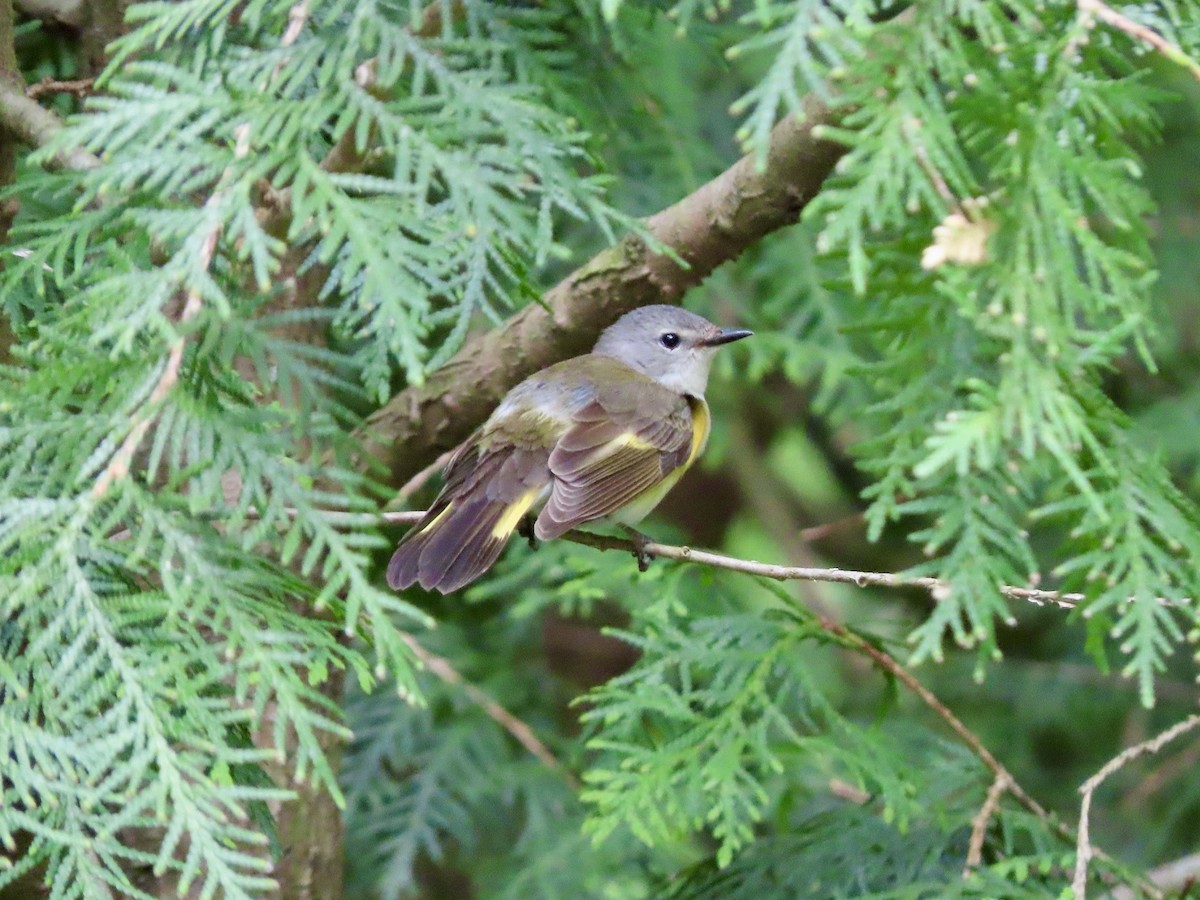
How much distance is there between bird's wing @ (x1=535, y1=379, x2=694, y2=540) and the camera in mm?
3035

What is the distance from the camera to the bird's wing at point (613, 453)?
9.96 feet

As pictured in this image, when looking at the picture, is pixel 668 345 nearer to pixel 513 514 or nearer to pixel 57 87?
pixel 513 514

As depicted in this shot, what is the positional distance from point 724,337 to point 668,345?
0.93 ft

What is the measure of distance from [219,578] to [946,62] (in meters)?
1.18

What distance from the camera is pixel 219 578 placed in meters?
1.79

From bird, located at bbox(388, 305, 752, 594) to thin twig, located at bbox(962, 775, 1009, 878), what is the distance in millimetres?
939

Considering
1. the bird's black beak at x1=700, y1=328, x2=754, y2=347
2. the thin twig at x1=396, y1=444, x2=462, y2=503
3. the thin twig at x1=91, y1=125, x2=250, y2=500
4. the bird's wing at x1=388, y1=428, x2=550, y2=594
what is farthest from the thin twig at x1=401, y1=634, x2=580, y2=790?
the thin twig at x1=91, y1=125, x2=250, y2=500

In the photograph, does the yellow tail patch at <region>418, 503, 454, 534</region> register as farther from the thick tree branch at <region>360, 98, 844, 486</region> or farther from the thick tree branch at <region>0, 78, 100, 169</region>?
the thick tree branch at <region>0, 78, 100, 169</region>

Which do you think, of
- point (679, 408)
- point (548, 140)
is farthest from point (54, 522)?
point (679, 408)

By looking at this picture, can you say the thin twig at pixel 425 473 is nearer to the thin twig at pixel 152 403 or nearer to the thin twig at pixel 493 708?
the thin twig at pixel 493 708

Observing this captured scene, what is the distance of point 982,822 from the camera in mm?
2539

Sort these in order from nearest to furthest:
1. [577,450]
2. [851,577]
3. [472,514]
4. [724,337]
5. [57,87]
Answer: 1. [851,577]
2. [57,87]
3. [472,514]
4. [577,450]
5. [724,337]

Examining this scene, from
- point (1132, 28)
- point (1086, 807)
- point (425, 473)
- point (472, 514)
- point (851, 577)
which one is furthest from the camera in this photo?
point (425, 473)

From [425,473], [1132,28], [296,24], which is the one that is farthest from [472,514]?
[1132,28]
